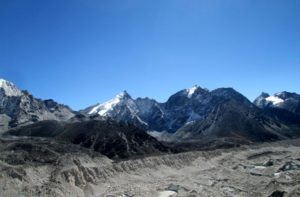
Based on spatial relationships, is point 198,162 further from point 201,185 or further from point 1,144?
point 1,144

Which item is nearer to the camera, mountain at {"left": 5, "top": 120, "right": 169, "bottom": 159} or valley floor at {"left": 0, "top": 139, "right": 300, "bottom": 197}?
valley floor at {"left": 0, "top": 139, "right": 300, "bottom": 197}

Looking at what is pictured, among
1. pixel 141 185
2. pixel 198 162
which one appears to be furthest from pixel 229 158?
pixel 141 185

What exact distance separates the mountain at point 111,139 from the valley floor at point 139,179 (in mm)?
22614

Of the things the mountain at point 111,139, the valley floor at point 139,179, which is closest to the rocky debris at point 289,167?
the valley floor at point 139,179

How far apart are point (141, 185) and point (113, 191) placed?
6.62m

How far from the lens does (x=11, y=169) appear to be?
5425 centimetres

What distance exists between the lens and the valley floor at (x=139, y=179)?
51.6 meters

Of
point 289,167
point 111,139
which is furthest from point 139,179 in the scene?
point 111,139

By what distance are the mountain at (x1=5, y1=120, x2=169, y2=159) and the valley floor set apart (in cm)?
2261

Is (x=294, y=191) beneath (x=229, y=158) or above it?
beneath

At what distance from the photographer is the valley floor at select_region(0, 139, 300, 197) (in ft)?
169

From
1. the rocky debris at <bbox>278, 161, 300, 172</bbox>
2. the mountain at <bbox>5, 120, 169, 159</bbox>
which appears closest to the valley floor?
the rocky debris at <bbox>278, 161, 300, 172</bbox>

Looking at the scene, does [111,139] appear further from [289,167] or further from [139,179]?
[289,167]

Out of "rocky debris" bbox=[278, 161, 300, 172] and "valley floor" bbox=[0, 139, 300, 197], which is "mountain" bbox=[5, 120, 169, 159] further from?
"rocky debris" bbox=[278, 161, 300, 172]
